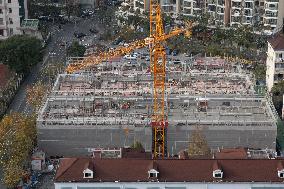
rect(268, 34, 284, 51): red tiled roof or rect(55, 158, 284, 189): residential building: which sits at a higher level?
rect(268, 34, 284, 51): red tiled roof

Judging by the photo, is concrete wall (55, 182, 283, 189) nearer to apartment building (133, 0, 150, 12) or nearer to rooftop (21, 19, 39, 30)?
rooftop (21, 19, 39, 30)

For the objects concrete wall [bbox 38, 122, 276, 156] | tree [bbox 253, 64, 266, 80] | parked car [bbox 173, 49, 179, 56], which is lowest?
concrete wall [bbox 38, 122, 276, 156]

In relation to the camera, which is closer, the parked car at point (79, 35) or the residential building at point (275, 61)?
the residential building at point (275, 61)

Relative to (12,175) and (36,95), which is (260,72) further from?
(12,175)

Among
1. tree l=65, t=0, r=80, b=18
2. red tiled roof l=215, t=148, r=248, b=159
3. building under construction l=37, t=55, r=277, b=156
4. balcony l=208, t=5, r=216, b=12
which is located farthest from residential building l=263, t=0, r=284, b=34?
red tiled roof l=215, t=148, r=248, b=159

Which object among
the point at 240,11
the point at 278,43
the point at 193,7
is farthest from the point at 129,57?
the point at 278,43

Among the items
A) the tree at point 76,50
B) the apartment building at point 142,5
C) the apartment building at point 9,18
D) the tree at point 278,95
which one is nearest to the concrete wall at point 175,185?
the tree at point 278,95

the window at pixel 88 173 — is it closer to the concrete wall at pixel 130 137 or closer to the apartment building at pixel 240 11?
the concrete wall at pixel 130 137

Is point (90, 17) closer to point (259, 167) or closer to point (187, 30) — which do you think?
point (187, 30)
